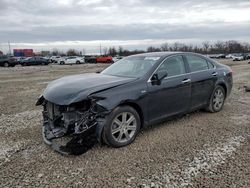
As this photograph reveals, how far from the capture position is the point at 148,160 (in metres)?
3.75

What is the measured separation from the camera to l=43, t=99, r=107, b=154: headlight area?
3.76 m

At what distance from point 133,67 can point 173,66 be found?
32.0 inches

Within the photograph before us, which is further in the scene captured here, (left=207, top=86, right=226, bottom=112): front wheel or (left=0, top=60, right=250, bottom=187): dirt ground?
(left=207, top=86, right=226, bottom=112): front wheel

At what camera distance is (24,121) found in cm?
586

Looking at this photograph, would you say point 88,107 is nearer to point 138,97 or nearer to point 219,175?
point 138,97

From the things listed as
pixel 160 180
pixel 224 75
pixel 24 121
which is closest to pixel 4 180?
pixel 160 180

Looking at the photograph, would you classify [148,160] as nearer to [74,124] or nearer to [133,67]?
[74,124]

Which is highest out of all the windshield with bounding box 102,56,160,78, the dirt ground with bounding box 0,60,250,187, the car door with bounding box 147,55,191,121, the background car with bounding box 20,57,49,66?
the windshield with bounding box 102,56,160,78

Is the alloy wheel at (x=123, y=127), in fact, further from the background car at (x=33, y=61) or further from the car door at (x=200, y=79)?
the background car at (x=33, y=61)

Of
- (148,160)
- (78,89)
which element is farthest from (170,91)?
(78,89)

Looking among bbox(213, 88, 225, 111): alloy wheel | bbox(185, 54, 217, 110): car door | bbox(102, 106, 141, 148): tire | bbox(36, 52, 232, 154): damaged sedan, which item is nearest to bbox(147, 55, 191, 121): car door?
bbox(36, 52, 232, 154): damaged sedan

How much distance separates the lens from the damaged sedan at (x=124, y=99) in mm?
3898

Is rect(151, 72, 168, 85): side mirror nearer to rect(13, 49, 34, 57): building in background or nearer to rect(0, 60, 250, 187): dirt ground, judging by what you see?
rect(0, 60, 250, 187): dirt ground

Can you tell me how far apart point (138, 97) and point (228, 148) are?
5.57ft
